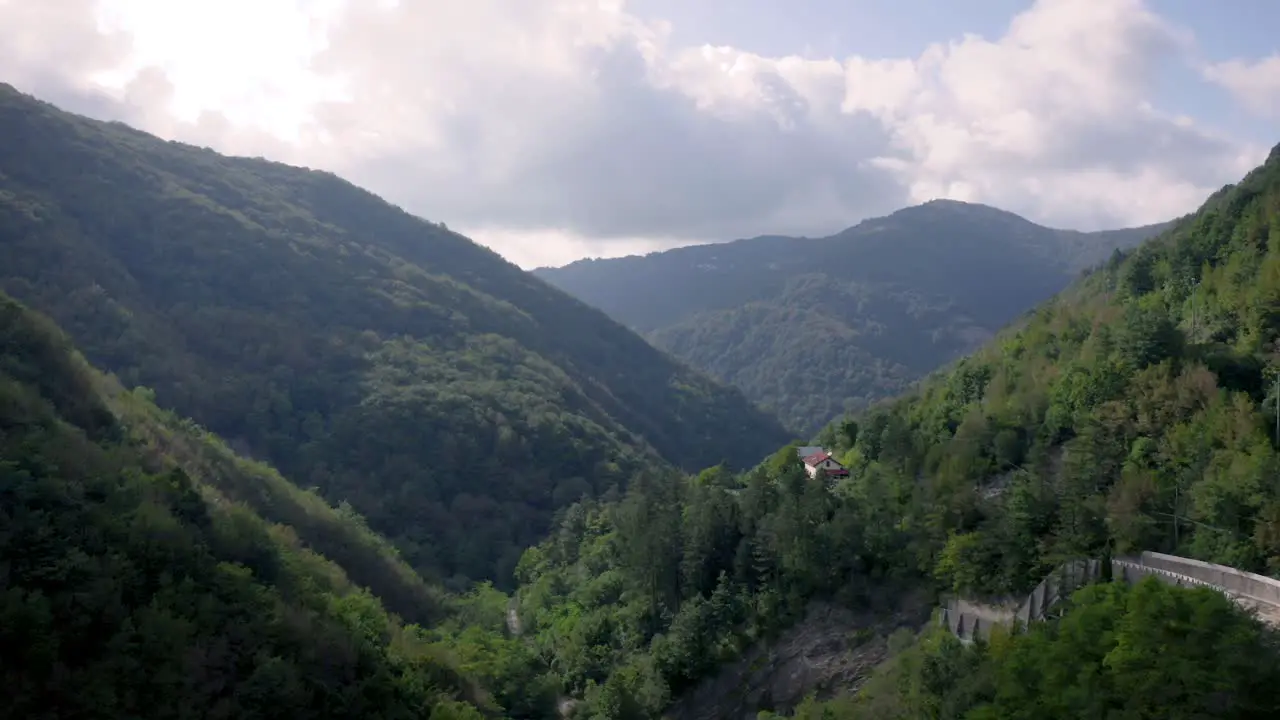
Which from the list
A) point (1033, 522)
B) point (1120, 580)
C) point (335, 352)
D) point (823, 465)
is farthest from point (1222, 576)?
point (335, 352)

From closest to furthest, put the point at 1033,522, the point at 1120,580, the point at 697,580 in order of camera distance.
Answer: the point at 1120,580 → the point at 1033,522 → the point at 697,580

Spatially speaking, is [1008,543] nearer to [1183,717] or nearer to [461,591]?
[1183,717]

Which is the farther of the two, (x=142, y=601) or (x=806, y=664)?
(x=806, y=664)

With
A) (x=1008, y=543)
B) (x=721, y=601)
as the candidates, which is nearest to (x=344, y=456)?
(x=721, y=601)

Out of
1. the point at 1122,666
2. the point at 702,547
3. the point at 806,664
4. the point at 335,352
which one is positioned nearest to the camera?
the point at 1122,666

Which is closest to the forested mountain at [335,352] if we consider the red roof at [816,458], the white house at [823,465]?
the white house at [823,465]

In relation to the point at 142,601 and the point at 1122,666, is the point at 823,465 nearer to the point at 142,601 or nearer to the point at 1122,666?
the point at 1122,666

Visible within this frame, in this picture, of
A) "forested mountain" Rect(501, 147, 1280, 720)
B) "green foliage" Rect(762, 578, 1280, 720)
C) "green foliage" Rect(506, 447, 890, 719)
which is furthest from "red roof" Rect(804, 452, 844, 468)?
"green foliage" Rect(762, 578, 1280, 720)
